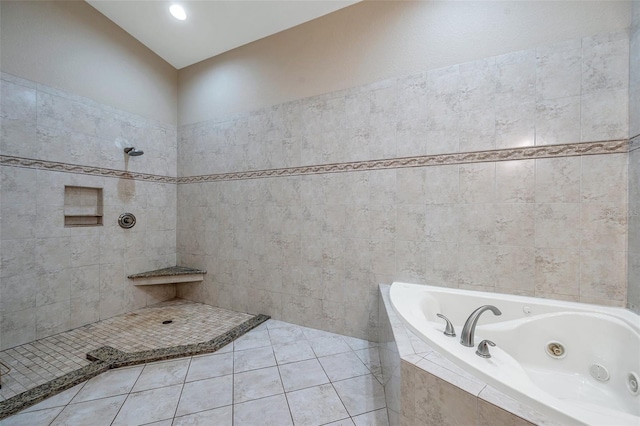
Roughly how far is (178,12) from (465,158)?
2.88 m

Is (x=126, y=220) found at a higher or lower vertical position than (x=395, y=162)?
lower

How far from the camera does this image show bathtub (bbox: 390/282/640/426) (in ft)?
3.50

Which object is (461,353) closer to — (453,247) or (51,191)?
(453,247)

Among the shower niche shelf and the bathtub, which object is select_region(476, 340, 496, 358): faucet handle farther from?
the shower niche shelf

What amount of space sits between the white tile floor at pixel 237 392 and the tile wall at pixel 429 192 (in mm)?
489

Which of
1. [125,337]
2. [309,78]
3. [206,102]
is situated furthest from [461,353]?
[206,102]

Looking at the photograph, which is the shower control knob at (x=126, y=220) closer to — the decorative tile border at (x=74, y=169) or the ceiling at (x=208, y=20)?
the decorative tile border at (x=74, y=169)

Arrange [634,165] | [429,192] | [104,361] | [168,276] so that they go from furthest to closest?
[168,276] < [429,192] < [104,361] < [634,165]

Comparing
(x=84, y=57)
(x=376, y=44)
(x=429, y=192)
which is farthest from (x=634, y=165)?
(x=84, y=57)

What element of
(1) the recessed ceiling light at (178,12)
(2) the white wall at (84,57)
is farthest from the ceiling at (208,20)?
(2) the white wall at (84,57)

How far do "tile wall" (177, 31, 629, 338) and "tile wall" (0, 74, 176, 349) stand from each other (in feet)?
2.44

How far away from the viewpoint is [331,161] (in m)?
2.18

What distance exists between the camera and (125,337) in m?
2.04

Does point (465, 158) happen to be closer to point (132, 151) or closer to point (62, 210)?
point (132, 151)
